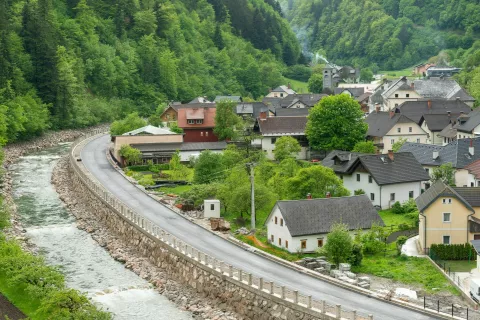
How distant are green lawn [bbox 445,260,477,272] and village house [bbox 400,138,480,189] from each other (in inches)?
632

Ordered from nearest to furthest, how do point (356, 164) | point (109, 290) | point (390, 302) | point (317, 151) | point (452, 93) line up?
point (390, 302), point (109, 290), point (356, 164), point (317, 151), point (452, 93)

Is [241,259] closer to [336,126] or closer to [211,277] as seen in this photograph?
[211,277]

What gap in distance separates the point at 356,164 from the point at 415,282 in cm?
1939

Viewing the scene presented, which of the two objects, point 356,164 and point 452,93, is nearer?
point 356,164

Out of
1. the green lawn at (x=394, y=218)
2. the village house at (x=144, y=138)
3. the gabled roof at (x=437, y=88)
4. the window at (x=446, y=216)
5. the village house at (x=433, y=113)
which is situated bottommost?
the green lawn at (x=394, y=218)

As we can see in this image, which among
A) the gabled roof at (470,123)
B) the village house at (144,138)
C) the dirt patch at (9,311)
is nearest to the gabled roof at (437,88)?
the gabled roof at (470,123)

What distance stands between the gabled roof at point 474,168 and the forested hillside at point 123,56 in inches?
1700

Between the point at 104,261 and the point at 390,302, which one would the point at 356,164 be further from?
the point at 390,302

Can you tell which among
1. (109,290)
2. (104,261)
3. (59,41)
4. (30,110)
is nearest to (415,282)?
(109,290)

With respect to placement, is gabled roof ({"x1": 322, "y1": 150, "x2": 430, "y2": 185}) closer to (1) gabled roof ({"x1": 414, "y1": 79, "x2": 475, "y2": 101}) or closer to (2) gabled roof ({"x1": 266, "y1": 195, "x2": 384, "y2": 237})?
(2) gabled roof ({"x1": 266, "y1": 195, "x2": 384, "y2": 237})

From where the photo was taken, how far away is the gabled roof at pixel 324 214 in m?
38.6

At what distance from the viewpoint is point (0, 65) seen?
8762cm

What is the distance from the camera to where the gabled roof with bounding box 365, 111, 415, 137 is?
236 feet

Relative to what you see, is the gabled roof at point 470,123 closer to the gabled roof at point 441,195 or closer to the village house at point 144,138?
the village house at point 144,138
